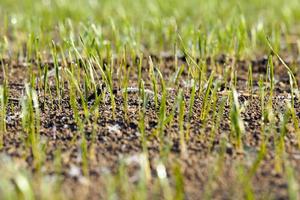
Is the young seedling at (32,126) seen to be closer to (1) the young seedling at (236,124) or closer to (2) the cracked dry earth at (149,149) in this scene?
(2) the cracked dry earth at (149,149)

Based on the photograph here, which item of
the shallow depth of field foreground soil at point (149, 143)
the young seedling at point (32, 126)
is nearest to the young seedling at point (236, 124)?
the shallow depth of field foreground soil at point (149, 143)

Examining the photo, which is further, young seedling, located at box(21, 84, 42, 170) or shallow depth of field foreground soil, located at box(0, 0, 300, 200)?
young seedling, located at box(21, 84, 42, 170)

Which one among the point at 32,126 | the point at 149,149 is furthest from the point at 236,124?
the point at 32,126

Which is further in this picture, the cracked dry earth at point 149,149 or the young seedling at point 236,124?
the young seedling at point 236,124

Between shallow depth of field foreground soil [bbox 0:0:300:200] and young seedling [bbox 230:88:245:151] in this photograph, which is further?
young seedling [bbox 230:88:245:151]

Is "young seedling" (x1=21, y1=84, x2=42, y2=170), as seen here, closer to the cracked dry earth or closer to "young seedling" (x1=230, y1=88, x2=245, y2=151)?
the cracked dry earth

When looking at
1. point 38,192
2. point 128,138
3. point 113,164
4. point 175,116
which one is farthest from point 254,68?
point 38,192

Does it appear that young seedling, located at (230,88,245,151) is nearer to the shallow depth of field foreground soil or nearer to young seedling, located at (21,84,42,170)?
the shallow depth of field foreground soil

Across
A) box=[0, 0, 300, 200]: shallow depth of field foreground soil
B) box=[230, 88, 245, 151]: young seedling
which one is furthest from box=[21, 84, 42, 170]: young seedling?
box=[230, 88, 245, 151]: young seedling

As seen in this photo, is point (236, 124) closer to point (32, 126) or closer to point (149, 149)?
point (149, 149)
